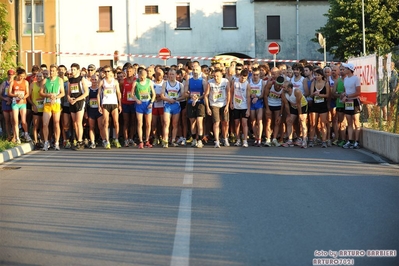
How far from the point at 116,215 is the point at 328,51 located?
40.8m

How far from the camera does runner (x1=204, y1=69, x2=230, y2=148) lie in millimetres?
18656

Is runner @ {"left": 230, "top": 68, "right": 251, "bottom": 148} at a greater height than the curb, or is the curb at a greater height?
runner @ {"left": 230, "top": 68, "right": 251, "bottom": 148}

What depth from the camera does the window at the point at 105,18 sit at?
163 feet

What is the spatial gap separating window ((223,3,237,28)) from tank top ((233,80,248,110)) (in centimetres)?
3148

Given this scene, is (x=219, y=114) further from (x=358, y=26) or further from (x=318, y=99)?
(x=358, y=26)

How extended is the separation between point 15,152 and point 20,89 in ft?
8.02

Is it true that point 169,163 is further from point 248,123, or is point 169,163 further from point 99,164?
point 248,123

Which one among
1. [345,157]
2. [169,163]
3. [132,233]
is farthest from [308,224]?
[345,157]

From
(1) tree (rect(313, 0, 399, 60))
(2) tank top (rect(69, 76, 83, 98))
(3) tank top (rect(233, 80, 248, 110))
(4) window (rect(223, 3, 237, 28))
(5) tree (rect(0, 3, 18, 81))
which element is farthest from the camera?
(4) window (rect(223, 3, 237, 28))

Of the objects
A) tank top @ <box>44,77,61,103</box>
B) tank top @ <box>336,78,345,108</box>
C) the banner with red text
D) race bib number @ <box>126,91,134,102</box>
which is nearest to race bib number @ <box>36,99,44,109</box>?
tank top @ <box>44,77,61,103</box>

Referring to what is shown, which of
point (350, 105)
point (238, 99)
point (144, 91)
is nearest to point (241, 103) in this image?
point (238, 99)

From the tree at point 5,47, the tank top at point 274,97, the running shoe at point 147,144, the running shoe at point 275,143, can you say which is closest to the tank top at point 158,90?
the running shoe at point 147,144

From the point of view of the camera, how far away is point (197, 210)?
948 cm

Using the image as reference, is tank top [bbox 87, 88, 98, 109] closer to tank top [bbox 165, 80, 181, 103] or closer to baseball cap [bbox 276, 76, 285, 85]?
tank top [bbox 165, 80, 181, 103]
